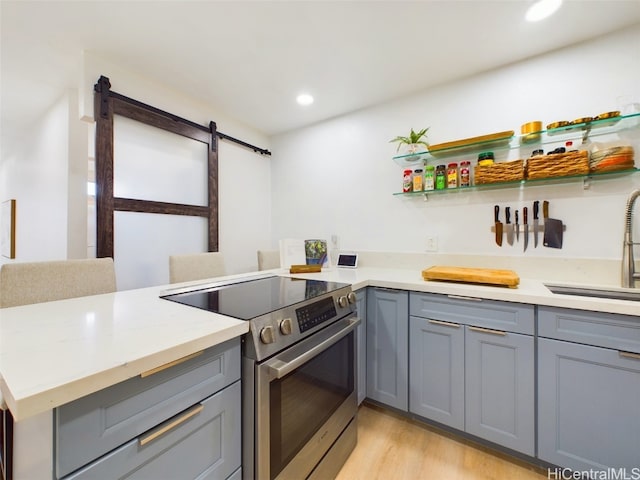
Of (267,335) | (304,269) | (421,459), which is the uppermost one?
(304,269)

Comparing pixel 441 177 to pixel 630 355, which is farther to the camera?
pixel 441 177

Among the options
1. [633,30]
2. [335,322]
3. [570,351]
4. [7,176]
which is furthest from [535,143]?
[7,176]

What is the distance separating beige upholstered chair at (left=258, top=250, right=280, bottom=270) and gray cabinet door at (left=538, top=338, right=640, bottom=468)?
1.98 meters

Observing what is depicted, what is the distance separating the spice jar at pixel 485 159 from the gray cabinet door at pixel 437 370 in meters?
1.11

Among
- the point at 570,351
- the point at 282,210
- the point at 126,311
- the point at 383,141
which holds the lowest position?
the point at 570,351

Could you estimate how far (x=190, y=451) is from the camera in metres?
0.76

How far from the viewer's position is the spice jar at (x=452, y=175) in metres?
1.97

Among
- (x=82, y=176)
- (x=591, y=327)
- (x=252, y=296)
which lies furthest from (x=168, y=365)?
(x=82, y=176)

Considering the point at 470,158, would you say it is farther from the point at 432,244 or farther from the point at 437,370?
the point at 437,370

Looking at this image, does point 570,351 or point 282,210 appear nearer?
point 570,351

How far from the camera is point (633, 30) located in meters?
1.53

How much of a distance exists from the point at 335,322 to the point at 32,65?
275 centimetres

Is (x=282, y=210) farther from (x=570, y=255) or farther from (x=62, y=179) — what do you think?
(x=570, y=255)

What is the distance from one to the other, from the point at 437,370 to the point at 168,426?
1.40m
